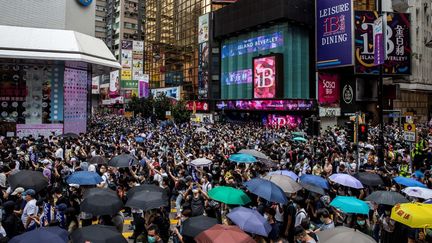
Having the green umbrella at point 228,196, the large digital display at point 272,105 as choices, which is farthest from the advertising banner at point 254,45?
the green umbrella at point 228,196

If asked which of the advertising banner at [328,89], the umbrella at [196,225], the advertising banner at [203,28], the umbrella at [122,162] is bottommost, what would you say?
the umbrella at [196,225]

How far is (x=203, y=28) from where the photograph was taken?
202 feet

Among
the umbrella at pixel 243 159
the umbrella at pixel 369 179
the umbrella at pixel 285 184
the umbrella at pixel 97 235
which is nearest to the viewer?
the umbrella at pixel 97 235

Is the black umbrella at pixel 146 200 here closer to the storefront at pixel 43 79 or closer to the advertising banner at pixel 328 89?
the storefront at pixel 43 79

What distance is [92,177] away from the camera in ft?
29.4

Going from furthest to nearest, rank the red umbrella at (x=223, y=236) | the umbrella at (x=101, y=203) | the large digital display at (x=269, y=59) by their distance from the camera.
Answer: the large digital display at (x=269, y=59) → the umbrella at (x=101, y=203) → the red umbrella at (x=223, y=236)

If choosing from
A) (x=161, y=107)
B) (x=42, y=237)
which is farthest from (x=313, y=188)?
(x=161, y=107)

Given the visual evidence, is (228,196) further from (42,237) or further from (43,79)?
(43,79)

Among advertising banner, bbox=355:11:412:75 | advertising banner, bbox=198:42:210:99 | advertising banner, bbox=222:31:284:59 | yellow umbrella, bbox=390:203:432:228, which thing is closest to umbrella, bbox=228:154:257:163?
yellow umbrella, bbox=390:203:432:228

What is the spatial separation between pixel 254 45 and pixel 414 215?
157 feet

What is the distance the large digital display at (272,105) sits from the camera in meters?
44.2

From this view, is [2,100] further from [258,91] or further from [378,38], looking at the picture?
[258,91]

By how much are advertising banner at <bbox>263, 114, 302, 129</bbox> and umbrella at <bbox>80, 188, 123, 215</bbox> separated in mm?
37891

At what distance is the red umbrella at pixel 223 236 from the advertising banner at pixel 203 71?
181 ft
